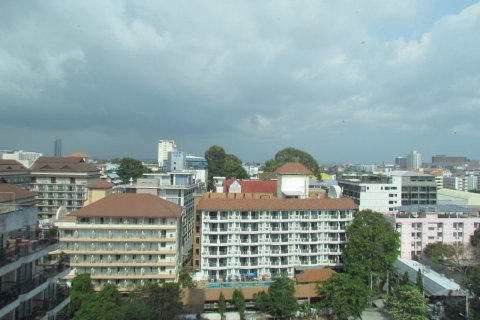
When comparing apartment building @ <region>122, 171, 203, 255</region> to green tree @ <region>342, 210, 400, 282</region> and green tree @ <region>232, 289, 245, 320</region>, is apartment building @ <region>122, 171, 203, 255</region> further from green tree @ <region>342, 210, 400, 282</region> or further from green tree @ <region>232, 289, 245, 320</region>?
green tree @ <region>342, 210, 400, 282</region>

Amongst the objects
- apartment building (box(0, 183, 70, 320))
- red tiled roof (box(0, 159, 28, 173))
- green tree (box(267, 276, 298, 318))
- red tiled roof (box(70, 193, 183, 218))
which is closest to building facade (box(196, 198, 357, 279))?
red tiled roof (box(70, 193, 183, 218))

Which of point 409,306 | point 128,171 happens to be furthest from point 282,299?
point 128,171

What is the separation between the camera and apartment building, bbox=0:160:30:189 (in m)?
56.6

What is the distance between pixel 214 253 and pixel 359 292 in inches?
595

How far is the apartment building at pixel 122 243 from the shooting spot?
118ft

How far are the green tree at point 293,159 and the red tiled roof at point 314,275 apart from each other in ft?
167

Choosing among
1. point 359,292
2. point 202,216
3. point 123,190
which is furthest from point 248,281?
point 123,190

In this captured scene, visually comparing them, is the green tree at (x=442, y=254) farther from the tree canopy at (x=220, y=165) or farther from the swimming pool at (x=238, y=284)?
the tree canopy at (x=220, y=165)

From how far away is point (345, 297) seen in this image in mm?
32500

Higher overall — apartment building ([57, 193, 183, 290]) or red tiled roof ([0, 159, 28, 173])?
red tiled roof ([0, 159, 28, 173])

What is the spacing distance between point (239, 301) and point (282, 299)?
4.06m

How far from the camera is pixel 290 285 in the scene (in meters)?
34.0

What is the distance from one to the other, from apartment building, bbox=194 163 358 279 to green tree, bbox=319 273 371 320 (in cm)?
773

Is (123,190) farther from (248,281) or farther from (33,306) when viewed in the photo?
(33,306)
